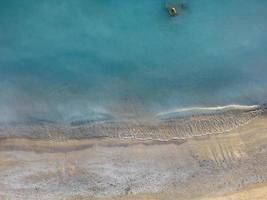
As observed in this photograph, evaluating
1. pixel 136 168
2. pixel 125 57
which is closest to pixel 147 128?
pixel 136 168

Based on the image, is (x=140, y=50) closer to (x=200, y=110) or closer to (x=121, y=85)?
(x=121, y=85)

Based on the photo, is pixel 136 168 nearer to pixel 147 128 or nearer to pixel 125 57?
pixel 147 128

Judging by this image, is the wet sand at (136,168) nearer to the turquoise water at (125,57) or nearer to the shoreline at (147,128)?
the shoreline at (147,128)

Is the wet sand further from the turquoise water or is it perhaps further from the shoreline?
the turquoise water

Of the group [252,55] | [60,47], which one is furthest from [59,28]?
[252,55]

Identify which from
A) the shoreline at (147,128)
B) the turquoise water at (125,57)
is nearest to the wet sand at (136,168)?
the shoreline at (147,128)

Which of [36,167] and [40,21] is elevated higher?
[40,21]

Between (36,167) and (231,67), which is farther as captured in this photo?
(231,67)
